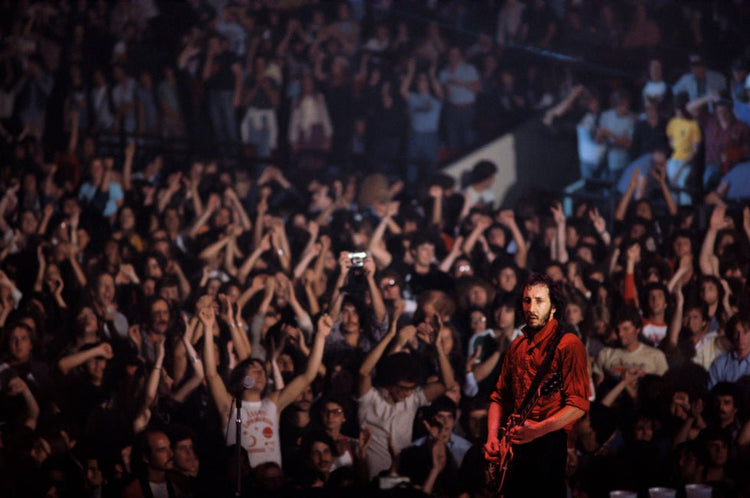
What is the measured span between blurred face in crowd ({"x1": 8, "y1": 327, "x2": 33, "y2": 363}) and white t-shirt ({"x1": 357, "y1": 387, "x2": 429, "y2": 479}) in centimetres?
260

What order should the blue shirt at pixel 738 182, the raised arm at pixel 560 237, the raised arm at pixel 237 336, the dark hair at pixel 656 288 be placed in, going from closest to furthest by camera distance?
1. the raised arm at pixel 237 336
2. the dark hair at pixel 656 288
3. the raised arm at pixel 560 237
4. the blue shirt at pixel 738 182

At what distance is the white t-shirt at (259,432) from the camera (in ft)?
24.7

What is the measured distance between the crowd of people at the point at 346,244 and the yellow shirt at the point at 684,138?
3cm

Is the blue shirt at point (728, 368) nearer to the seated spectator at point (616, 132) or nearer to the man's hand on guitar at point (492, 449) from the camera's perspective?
the man's hand on guitar at point (492, 449)

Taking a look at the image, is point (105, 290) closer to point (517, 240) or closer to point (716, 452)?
point (517, 240)

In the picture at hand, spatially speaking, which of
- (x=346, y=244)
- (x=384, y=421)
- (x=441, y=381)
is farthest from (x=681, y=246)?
(x=384, y=421)

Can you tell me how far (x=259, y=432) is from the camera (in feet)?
24.9

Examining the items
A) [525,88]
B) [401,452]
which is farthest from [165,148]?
[401,452]

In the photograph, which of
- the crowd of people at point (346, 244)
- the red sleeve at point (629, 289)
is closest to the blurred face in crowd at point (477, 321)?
the crowd of people at point (346, 244)

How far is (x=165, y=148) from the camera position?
43.4ft

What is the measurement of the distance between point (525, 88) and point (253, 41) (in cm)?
370

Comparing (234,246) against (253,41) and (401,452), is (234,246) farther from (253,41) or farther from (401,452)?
(253,41)

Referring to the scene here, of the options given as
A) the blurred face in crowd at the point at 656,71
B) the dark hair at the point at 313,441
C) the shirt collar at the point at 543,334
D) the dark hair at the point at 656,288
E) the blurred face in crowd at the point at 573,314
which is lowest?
the dark hair at the point at 313,441

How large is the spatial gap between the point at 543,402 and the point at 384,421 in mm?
3224
